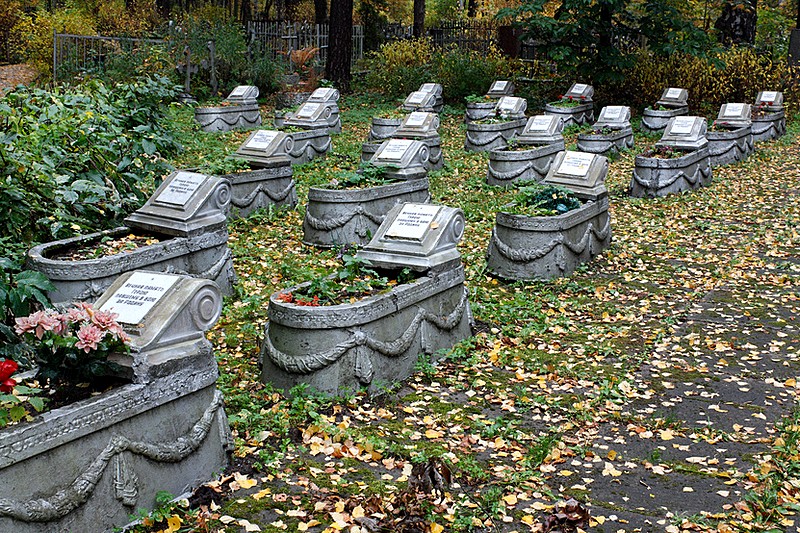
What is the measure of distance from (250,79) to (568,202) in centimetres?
1536

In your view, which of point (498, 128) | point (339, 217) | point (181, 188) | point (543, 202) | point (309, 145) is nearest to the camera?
point (181, 188)

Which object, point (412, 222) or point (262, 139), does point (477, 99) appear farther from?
point (412, 222)

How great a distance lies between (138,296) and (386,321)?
1960 mm

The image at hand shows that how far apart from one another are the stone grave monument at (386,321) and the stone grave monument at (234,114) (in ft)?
37.6

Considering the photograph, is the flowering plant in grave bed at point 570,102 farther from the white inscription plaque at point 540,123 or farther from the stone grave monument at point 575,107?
the white inscription plaque at point 540,123

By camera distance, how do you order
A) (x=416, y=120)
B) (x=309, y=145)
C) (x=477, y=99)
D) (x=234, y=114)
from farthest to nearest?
(x=477, y=99)
(x=234, y=114)
(x=309, y=145)
(x=416, y=120)

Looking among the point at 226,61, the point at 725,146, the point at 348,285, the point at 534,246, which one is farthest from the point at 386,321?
the point at 226,61

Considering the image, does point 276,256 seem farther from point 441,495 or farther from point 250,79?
point 250,79

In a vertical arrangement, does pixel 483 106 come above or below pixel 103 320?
below

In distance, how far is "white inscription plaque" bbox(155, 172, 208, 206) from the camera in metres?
8.38

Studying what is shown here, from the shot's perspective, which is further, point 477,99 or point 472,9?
point 472,9

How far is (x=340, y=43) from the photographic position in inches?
936

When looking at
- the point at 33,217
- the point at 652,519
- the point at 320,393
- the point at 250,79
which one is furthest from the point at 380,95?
the point at 652,519

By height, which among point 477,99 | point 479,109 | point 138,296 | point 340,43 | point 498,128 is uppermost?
point 138,296
